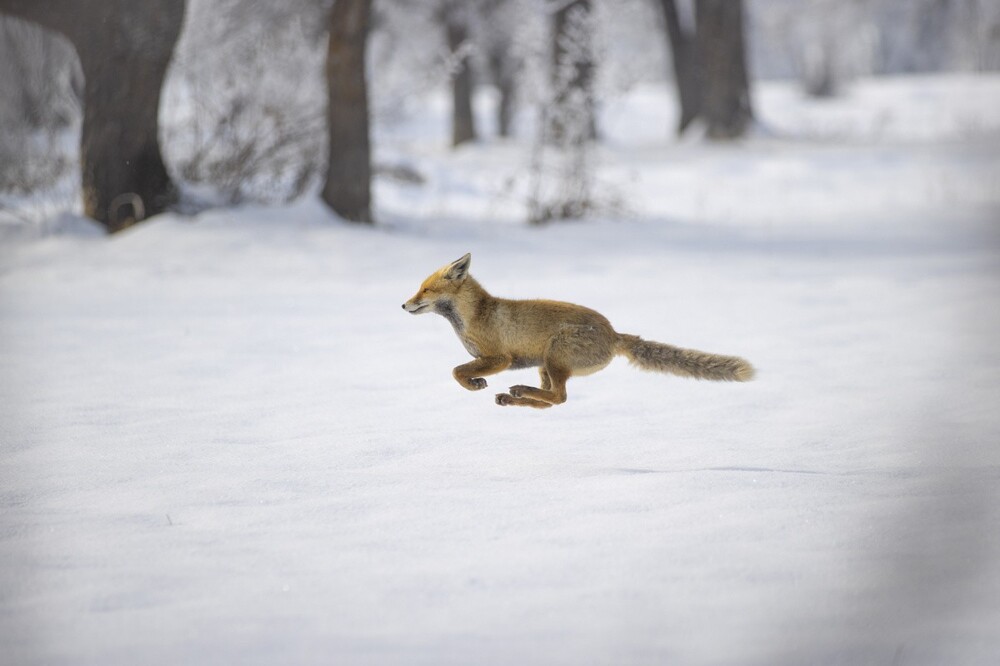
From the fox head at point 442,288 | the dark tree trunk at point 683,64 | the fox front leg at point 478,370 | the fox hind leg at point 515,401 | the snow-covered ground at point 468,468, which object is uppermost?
the fox head at point 442,288

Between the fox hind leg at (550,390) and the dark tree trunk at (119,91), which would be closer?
the fox hind leg at (550,390)

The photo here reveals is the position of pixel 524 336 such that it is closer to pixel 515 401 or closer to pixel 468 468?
pixel 515 401

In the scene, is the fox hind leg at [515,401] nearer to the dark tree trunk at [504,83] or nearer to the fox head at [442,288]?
the fox head at [442,288]

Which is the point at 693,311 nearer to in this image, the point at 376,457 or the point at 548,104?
the point at 376,457

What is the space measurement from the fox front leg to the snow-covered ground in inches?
18.0

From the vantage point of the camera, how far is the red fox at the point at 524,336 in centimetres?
344

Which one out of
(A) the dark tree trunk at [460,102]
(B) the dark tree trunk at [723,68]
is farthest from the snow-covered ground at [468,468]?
(A) the dark tree trunk at [460,102]

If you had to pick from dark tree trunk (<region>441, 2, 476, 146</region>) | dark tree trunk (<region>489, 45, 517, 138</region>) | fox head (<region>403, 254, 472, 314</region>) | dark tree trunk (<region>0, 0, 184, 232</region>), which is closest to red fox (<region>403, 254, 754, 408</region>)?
fox head (<region>403, 254, 472, 314</region>)

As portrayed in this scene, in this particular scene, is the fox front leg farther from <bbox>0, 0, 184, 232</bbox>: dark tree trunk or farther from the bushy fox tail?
<bbox>0, 0, 184, 232</bbox>: dark tree trunk

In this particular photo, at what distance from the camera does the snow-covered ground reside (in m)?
2.67

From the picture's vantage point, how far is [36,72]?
14961mm

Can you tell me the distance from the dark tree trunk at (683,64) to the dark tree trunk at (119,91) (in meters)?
16.2

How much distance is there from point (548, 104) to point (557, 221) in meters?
1.43

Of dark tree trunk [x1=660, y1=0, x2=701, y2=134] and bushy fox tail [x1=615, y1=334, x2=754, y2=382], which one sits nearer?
bushy fox tail [x1=615, y1=334, x2=754, y2=382]
